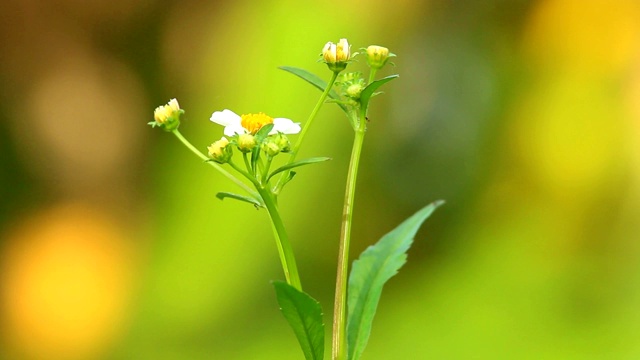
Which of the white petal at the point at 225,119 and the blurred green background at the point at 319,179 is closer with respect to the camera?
the white petal at the point at 225,119

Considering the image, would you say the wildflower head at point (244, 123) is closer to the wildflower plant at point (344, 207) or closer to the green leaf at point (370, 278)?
the wildflower plant at point (344, 207)

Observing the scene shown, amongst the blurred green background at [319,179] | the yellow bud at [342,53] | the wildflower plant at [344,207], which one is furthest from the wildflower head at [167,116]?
the blurred green background at [319,179]

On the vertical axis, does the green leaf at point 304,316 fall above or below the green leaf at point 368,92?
below

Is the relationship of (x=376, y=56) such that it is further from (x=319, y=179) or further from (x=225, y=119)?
(x=319, y=179)

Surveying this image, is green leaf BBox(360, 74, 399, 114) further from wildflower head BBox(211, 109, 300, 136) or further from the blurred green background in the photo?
the blurred green background

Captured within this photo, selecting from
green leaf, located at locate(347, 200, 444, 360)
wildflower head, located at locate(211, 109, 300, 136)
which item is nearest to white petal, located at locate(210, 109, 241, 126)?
wildflower head, located at locate(211, 109, 300, 136)

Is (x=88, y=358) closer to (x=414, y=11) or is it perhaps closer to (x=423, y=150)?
(x=423, y=150)

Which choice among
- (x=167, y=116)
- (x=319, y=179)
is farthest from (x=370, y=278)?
(x=319, y=179)

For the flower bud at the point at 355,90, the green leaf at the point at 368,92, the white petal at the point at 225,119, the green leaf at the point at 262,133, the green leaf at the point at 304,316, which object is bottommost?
the green leaf at the point at 304,316
